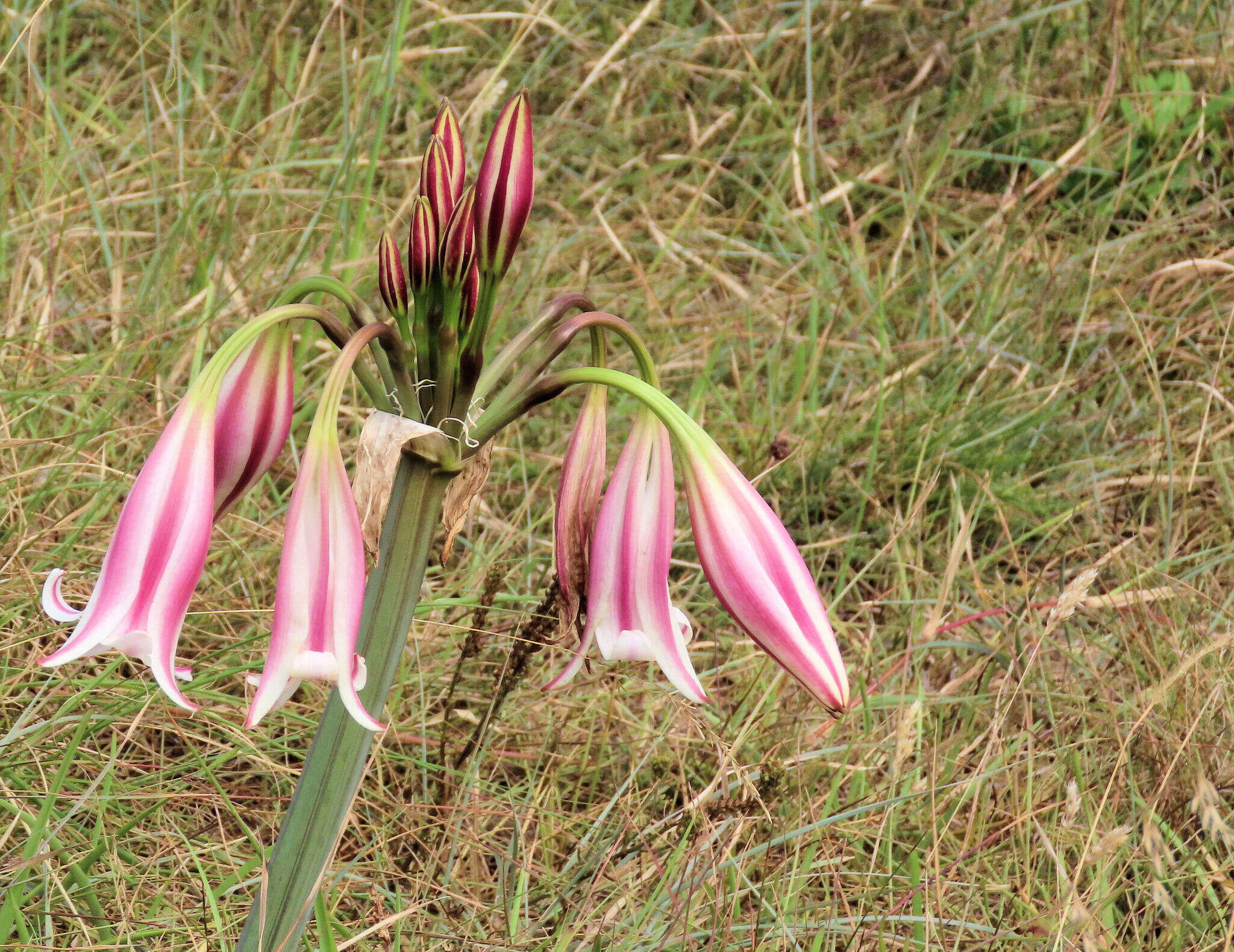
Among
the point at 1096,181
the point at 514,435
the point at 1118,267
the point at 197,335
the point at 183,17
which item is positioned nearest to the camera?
the point at 197,335

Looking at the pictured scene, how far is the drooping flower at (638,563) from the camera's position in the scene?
1185mm

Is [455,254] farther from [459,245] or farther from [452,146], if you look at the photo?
[452,146]

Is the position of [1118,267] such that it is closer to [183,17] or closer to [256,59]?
[256,59]

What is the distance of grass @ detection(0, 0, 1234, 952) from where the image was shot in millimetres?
1917

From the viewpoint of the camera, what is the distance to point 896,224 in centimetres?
394

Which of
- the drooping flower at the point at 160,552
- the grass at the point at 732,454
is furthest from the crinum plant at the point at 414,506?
the grass at the point at 732,454

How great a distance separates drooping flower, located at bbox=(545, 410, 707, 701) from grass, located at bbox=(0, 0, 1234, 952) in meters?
0.59

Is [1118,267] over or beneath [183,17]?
beneath

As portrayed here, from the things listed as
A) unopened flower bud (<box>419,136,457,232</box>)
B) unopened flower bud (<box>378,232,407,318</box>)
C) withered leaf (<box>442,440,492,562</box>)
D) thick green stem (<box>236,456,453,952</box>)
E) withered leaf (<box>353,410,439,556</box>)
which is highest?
unopened flower bud (<box>419,136,457,232</box>)

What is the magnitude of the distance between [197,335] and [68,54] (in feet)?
6.09

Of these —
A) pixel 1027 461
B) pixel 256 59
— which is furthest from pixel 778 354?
pixel 256 59

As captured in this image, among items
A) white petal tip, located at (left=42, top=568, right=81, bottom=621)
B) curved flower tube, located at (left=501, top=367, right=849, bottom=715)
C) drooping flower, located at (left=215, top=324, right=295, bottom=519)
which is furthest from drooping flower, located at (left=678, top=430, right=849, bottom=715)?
white petal tip, located at (left=42, top=568, right=81, bottom=621)

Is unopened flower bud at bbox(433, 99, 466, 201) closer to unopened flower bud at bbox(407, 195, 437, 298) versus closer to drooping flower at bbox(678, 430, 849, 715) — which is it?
unopened flower bud at bbox(407, 195, 437, 298)

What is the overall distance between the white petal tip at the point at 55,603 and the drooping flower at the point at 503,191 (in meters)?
0.48
